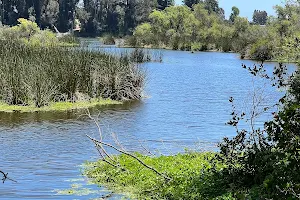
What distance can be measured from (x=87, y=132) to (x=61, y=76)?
4310 mm

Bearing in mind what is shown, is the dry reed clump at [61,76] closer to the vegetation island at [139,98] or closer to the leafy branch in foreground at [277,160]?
the vegetation island at [139,98]

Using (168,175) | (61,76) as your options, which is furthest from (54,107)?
(168,175)

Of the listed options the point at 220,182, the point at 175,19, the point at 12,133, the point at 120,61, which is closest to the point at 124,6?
the point at 175,19

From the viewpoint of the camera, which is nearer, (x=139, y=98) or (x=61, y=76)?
(x=61, y=76)

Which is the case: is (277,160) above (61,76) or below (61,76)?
above

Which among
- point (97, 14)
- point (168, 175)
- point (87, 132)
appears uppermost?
point (97, 14)

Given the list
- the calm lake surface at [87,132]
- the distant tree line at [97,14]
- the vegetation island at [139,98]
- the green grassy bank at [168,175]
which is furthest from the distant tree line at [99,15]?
the green grassy bank at [168,175]

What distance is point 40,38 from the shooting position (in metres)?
28.7

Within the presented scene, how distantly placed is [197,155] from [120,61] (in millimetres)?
10437

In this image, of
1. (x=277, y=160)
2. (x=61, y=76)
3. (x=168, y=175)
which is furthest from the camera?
(x=61, y=76)

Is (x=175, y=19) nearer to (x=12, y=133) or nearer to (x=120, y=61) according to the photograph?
(x=120, y=61)

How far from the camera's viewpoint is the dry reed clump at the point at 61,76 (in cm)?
1609

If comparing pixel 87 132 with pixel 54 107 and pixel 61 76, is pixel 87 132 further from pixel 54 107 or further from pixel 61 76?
pixel 61 76

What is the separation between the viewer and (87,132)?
41.8 ft
